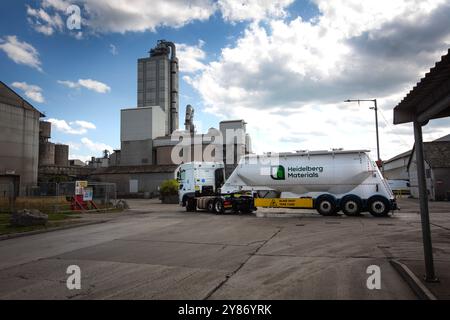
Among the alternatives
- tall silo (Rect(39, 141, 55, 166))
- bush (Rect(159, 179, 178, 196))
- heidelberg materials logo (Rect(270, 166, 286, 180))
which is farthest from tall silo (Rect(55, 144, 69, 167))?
heidelberg materials logo (Rect(270, 166, 286, 180))

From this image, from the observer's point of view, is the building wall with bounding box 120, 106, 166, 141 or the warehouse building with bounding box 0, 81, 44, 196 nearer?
the warehouse building with bounding box 0, 81, 44, 196

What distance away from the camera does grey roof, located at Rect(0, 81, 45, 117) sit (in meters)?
43.2

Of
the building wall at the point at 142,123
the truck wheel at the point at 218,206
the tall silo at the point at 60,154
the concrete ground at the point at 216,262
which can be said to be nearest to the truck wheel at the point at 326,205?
the concrete ground at the point at 216,262

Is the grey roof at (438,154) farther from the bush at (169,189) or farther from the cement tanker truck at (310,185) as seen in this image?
the bush at (169,189)

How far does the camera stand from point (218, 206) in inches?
891

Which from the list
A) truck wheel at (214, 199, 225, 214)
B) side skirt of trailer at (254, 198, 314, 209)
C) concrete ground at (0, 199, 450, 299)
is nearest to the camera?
concrete ground at (0, 199, 450, 299)

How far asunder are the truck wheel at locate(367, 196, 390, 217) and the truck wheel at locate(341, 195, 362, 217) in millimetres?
556

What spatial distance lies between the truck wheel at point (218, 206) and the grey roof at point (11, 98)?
35.0 metres

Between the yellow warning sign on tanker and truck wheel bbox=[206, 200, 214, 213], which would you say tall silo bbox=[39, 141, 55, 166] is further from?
the yellow warning sign on tanker

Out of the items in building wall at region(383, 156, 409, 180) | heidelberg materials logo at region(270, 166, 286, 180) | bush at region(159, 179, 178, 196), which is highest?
building wall at region(383, 156, 409, 180)

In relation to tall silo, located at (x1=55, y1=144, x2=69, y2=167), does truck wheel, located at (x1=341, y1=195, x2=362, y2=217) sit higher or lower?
lower

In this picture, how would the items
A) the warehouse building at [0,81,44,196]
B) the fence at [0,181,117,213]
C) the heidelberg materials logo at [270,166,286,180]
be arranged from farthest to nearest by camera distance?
the warehouse building at [0,81,44,196] → the fence at [0,181,117,213] → the heidelberg materials logo at [270,166,286,180]

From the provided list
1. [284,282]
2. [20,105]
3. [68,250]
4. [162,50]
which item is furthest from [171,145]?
[284,282]
